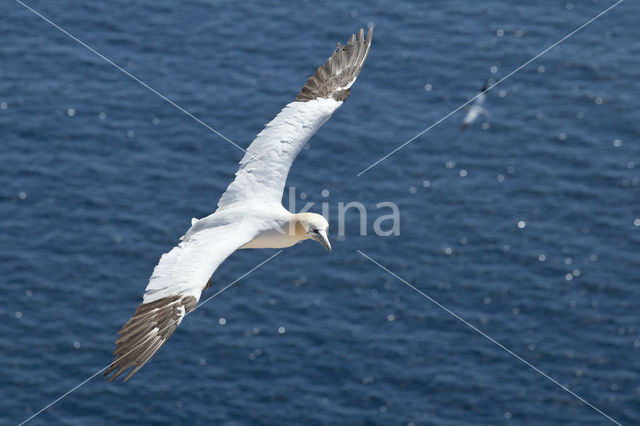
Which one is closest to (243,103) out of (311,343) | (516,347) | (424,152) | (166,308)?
(424,152)

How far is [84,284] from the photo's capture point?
258ft

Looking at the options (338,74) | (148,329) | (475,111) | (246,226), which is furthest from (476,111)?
(148,329)

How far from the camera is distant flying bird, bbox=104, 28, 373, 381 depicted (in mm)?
28641

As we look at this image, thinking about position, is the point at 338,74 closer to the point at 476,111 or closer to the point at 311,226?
the point at 311,226

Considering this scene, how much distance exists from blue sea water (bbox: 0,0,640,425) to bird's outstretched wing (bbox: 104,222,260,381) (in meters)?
42.0

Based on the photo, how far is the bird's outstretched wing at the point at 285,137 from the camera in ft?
116

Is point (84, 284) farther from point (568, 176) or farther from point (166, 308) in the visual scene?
point (166, 308)

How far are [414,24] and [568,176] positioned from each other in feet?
65.0

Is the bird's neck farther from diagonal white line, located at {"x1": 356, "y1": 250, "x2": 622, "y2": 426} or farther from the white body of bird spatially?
the white body of bird

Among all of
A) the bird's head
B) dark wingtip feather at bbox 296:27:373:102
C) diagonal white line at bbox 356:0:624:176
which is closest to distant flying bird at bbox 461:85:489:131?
diagonal white line at bbox 356:0:624:176

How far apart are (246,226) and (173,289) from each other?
374 centimetres

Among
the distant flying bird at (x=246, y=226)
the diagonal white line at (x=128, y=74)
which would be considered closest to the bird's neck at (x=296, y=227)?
the distant flying bird at (x=246, y=226)

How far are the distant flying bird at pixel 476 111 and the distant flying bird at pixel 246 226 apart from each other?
4708cm

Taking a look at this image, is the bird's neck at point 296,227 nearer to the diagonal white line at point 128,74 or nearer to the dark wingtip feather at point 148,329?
the dark wingtip feather at point 148,329
